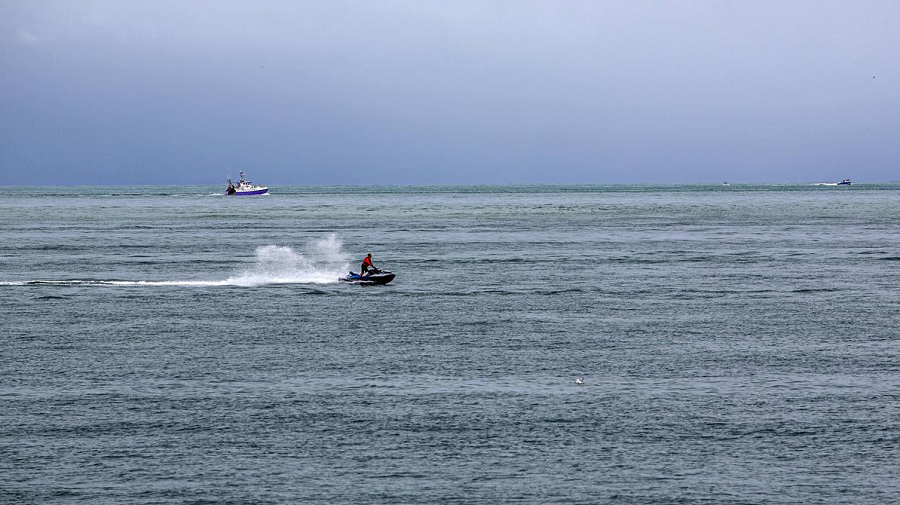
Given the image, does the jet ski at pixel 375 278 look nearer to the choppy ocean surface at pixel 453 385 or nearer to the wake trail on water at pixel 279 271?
the choppy ocean surface at pixel 453 385

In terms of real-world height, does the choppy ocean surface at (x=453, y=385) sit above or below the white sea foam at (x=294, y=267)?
above

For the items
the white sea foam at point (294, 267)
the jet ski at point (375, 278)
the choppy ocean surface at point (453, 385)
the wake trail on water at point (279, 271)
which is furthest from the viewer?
the white sea foam at point (294, 267)

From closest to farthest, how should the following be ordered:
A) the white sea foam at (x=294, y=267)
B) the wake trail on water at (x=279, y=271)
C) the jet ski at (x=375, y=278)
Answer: the jet ski at (x=375, y=278) → the wake trail on water at (x=279, y=271) → the white sea foam at (x=294, y=267)

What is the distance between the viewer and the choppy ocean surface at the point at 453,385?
23.3 metres

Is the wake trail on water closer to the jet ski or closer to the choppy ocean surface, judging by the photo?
the choppy ocean surface

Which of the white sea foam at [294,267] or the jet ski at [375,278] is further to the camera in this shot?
the white sea foam at [294,267]

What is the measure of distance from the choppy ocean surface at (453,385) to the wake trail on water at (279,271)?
1.76 ft

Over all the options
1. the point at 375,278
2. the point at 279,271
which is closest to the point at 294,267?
the point at 279,271

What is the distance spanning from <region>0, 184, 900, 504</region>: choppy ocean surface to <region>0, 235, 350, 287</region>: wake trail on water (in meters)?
0.54

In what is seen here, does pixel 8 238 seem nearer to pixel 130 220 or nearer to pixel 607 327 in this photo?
pixel 130 220

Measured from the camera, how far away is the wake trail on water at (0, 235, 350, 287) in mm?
61281

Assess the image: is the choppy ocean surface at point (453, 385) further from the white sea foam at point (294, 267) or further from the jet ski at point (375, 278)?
the jet ski at point (375, 278)

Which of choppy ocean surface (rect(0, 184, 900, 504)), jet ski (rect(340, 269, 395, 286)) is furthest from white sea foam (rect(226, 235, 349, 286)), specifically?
jet ski (rect(340, 269, 395, 286))

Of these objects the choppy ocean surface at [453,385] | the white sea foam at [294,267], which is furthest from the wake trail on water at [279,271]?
the choppy ocean surface at [453,385]
